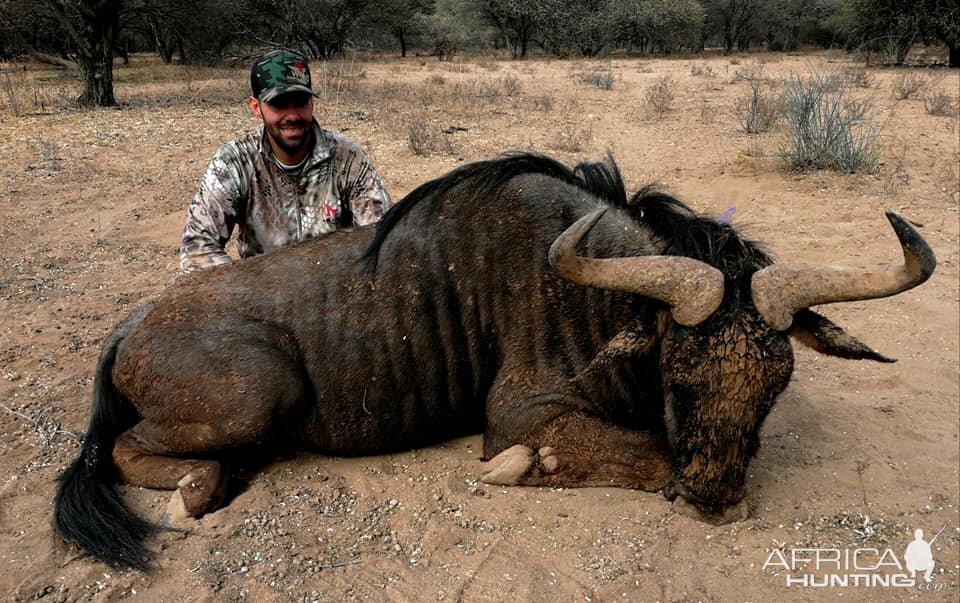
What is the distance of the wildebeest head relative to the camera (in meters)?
2.82

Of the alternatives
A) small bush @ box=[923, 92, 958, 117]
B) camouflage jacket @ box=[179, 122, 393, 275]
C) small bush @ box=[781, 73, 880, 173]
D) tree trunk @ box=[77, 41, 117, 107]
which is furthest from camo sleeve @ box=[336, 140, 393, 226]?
tree trunk @ box=[77, 41, 117, 107]

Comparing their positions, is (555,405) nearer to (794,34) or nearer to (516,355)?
(516,355)

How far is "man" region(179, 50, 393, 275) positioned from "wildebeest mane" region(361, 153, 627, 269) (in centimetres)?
91

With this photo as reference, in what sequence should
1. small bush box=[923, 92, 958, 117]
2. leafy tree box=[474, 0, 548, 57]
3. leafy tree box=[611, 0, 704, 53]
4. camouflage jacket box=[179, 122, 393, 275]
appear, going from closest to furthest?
camouflage jacket box=[179, 122, 393, 275], small bush box=[923, 92, 958, 117], leafy tree box=[611, 0, 704, 53], leafy tree box=[474, 0, 548, 57]

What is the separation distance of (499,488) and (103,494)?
6.45 feet

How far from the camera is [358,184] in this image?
15.6 feet

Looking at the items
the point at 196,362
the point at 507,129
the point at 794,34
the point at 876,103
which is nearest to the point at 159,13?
the point at 507,129

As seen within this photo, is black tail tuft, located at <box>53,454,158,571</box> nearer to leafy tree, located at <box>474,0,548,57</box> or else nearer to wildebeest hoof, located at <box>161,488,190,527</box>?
wildebeest hoof, located at <box>161,488,190,527</box>

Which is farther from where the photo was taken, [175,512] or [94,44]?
[94,44]

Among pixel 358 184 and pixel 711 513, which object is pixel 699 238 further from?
pixel 358 184

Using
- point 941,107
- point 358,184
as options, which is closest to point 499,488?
point 358,184

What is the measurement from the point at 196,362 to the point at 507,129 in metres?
9.48

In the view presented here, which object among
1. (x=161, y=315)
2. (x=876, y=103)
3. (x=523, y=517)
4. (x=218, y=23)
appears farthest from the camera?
(x=218, y=23)

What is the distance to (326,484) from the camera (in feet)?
12.0
